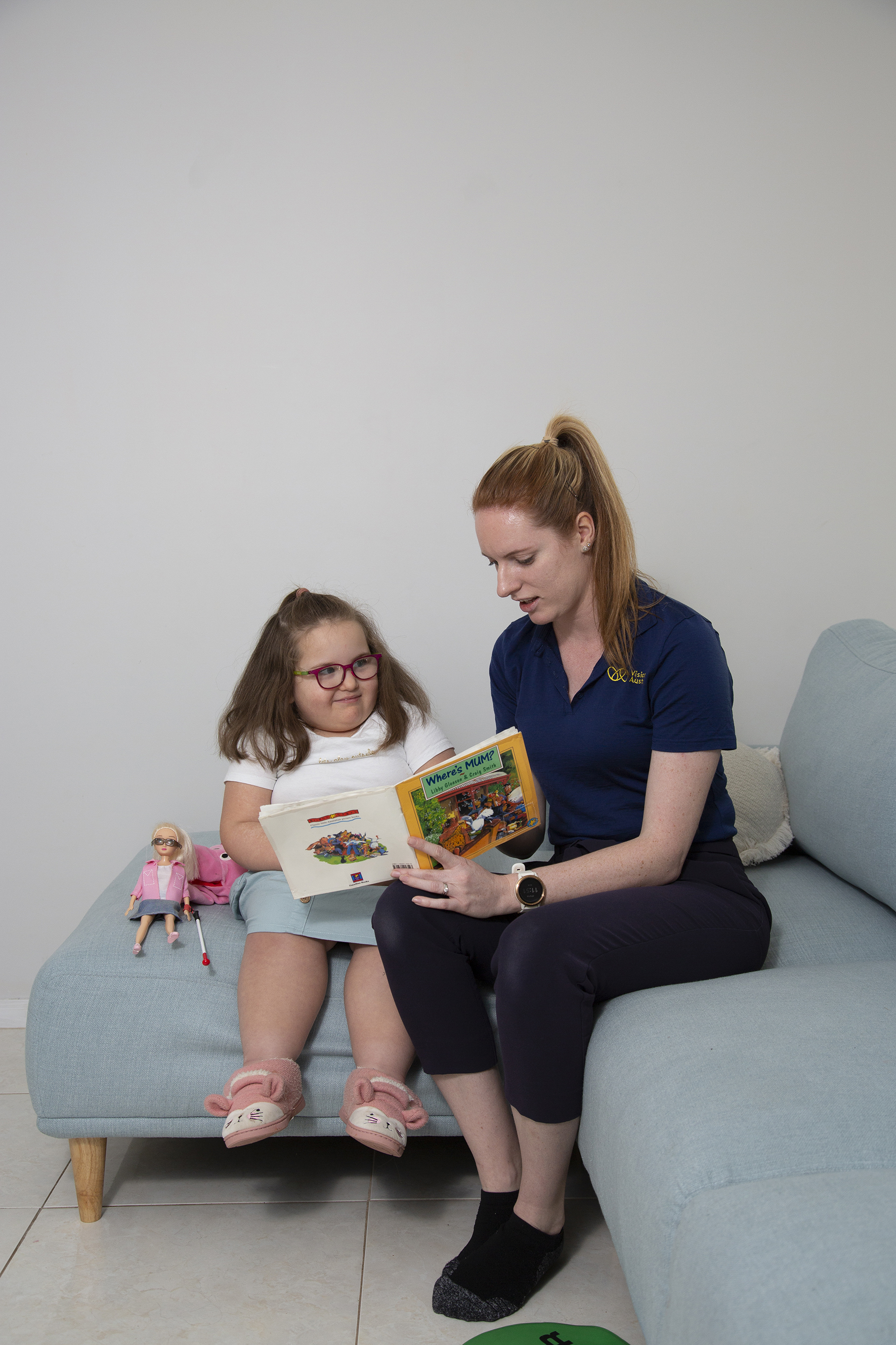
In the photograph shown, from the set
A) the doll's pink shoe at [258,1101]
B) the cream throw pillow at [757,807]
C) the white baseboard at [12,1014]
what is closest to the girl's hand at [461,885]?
the doll's pink shoe at [258,1101]

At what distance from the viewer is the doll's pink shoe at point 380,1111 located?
54.9 inches

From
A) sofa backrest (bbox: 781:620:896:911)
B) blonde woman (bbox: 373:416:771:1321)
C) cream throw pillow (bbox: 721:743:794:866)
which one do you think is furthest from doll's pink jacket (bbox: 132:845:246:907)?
sofa backrest (bbox: 781:620:896:911)

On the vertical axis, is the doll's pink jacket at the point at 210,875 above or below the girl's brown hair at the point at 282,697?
below

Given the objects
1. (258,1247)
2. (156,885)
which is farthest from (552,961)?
(156,885)

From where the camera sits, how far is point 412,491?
236 centimetres

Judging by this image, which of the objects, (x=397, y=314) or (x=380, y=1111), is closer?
(x=380, y=1111)

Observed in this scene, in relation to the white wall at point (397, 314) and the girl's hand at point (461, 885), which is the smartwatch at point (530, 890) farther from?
the white wall at point (397, 314)

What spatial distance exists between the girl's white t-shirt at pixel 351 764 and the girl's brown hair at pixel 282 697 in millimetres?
16

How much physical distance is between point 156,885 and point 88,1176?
1.58 ft

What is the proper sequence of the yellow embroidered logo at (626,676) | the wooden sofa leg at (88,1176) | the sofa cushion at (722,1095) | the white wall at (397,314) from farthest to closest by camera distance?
the white wall at (397,314) → the wooden sofa leg at (88,1176) → the yellow embroidered logo at (626,676) → the sofa cushion at (722,1095)

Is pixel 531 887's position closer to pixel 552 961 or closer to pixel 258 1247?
pixel 552 961

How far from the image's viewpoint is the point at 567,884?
143 centimetres

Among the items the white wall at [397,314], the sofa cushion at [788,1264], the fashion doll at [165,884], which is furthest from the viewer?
the white wall at [397,314]

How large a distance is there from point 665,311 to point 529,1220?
195cm
